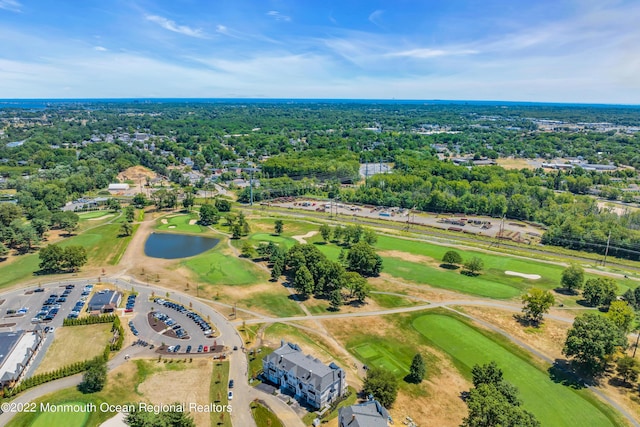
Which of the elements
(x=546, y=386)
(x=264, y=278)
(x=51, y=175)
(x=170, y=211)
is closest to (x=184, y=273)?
(x=264, y=278)

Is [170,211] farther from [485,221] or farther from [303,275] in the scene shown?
[485,221]

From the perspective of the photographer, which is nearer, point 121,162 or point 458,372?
point 458,372

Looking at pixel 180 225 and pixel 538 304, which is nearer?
pixel 538 304

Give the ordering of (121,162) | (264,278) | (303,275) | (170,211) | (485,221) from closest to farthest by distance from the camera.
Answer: (303,275) < (264,278) < (485,221) < (170,211) < (121,162)

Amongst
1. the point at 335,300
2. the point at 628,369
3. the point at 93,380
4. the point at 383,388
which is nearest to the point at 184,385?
the point at 93,380

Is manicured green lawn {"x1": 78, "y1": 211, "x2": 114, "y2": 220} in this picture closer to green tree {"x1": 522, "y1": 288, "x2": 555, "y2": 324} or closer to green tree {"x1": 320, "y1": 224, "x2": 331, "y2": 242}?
green tree {"x1": 320, "y1": 224, "x2": 331, "y2": 242}

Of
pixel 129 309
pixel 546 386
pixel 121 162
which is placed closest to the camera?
pixel 546 386

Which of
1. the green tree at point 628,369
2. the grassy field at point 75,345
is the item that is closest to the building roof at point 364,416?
the green tree at point 628,369

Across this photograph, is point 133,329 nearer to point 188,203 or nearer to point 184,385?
point 184,385
